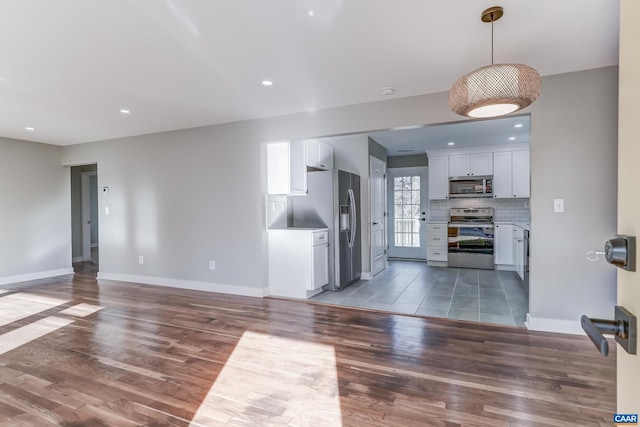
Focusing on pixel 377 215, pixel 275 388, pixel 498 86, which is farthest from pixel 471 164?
pixel 275 388

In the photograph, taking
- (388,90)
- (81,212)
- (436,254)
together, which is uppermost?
(388,90)

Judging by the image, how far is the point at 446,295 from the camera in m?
4.54

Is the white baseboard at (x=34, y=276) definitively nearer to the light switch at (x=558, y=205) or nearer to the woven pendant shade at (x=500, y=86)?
the woven pendant shade at (x=500, y=86)

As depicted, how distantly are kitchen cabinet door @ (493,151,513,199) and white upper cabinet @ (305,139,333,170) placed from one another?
3384 millimetres

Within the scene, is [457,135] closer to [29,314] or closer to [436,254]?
[436,254]

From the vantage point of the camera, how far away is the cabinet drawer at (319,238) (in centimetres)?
443

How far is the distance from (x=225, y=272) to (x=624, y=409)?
452cm

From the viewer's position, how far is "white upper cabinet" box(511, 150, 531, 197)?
6410mm

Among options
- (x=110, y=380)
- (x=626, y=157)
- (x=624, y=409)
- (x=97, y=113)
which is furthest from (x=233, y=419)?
(x=97, y=113)

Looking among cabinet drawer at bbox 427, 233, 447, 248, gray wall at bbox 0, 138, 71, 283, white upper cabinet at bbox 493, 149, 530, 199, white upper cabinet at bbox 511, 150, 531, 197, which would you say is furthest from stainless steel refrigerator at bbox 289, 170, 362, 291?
gray wall at bbox 0, 138, 71, 283

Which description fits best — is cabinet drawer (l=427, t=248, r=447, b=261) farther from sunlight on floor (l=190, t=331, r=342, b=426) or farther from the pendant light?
the pendant light

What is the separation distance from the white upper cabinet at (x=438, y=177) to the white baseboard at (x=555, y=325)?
410cm

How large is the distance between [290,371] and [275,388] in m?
0.24

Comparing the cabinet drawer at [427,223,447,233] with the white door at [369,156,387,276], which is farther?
the cabinet drawer at [427,223,447,233]
